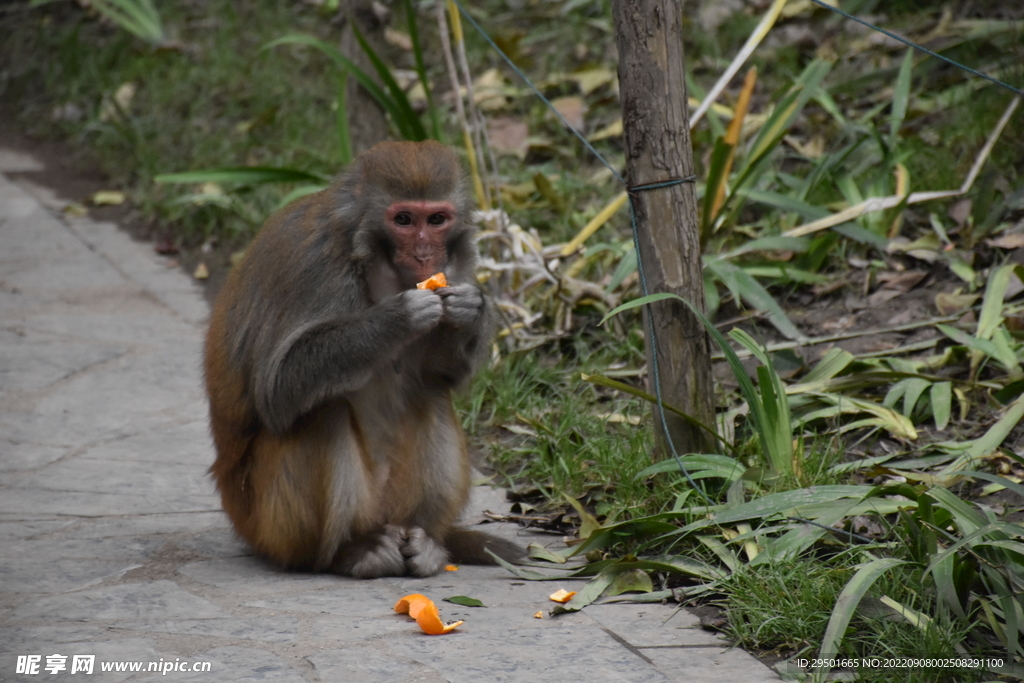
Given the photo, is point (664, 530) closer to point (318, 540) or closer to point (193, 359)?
point (318, 540)

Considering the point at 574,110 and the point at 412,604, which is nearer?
the point at 412,604

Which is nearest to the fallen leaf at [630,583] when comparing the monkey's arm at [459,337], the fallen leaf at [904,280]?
the monkey's arm at [459,337]

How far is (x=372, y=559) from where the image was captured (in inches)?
146

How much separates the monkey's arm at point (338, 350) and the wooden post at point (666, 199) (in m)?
0.81

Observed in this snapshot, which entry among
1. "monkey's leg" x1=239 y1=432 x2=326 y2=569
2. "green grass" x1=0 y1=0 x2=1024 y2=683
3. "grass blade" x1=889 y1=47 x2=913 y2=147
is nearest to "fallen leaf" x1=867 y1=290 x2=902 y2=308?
"green grass" x1=0 y1=0 x2=1024 y2=683

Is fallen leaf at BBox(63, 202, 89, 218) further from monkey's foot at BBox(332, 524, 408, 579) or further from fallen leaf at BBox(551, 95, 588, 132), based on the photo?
monkey's foot at BBox(332, 524, 408, 579)

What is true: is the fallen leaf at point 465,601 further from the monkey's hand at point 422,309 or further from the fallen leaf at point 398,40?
the fallen leaf at point 398,40

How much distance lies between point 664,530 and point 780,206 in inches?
99.5

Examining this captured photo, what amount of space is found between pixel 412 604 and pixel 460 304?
100cm

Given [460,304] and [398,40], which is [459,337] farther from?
[398,40]

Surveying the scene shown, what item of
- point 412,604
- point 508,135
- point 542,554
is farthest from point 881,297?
point 508,135

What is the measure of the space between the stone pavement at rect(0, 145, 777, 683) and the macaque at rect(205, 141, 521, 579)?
0.18 m

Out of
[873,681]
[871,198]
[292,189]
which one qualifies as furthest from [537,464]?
[292,189]

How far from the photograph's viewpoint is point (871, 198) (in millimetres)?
5582
